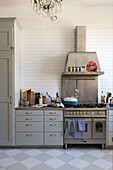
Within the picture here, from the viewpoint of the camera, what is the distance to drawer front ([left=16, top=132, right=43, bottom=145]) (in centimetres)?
341

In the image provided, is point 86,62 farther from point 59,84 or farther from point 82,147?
point 82,147

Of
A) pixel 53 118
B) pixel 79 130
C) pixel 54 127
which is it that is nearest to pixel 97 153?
pixel 79 130

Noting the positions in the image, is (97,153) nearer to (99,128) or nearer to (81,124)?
(99,128)

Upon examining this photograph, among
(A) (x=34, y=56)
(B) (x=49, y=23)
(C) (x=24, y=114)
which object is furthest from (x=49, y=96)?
(B) (x=49, y=23)

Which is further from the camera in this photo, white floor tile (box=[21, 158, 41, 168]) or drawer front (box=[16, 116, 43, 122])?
drawer front (box=[16, 116, 43, 122])

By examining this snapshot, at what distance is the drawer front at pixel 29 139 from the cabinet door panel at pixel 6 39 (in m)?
1.87

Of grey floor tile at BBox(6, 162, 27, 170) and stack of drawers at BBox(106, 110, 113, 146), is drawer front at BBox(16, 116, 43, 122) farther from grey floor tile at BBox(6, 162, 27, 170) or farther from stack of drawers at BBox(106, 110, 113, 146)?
stack of drawers at BBox(106, 110, 113, 146)

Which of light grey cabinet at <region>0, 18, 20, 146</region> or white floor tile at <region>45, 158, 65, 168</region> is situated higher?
light grey cabinet at <region>0, 18, 20, 146</region>

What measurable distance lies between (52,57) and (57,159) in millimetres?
2367

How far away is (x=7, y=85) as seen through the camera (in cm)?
341

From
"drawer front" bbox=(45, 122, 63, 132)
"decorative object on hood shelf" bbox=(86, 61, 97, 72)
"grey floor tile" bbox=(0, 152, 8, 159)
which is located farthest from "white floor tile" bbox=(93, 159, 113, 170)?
"decorative object on hood shelf" bbox=(86, 61, 97, 72)

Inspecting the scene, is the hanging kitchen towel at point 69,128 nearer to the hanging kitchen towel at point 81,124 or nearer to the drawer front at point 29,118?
the hanging kitchen towel at point 81,124

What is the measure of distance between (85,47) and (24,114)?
7.01 feet

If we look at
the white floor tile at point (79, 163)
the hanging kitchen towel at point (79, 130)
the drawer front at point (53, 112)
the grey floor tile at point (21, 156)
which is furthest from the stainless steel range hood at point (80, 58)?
the grey floor tile at point (21, 156)
